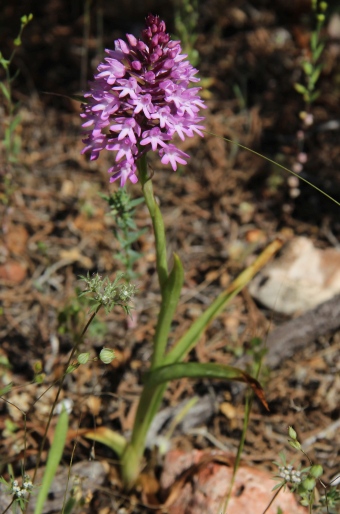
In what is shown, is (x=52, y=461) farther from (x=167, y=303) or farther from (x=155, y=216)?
(x=155, y=216)

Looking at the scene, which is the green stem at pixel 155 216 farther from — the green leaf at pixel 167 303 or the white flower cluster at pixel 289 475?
the white flower cluster at pixel 289 475

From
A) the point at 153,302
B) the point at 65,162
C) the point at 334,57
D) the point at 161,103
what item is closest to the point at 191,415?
the point at 153,302

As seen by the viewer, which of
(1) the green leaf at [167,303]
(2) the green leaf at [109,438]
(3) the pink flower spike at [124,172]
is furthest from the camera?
(2) the green leaf at [109,438]

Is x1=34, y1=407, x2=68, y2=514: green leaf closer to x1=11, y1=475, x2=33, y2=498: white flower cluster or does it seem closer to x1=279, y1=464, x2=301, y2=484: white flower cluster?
x1=11, y1=475, x2=33, y2=498: white flower cluster

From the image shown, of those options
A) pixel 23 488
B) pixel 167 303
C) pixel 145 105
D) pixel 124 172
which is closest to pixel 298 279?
pixel 167 303

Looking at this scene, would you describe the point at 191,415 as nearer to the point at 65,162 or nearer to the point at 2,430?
the point at 2,430

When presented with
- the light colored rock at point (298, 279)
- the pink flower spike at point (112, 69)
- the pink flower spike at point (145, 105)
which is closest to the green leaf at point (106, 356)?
the pink flower spike at point (145, 105)
